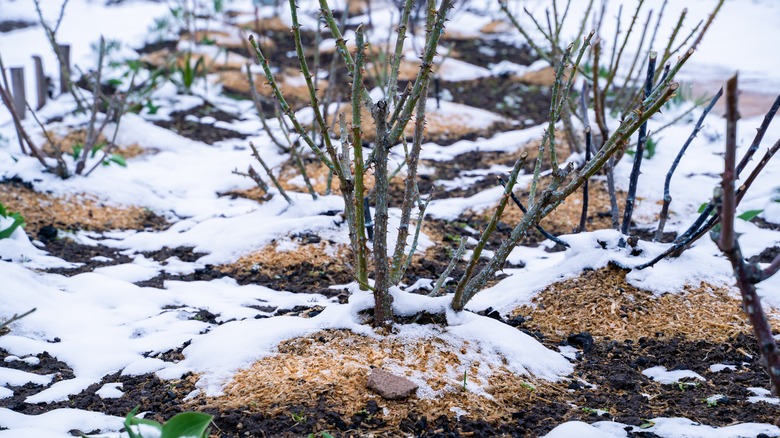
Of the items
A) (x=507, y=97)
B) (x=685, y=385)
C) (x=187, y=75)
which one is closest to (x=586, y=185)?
(x=685, y=385)

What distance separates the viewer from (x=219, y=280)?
330 cm

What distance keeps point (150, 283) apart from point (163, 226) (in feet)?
3.80

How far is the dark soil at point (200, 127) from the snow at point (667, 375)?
4798mm

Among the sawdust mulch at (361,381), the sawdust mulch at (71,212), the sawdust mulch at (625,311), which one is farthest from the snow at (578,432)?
the sawdust mulch at (71,212)

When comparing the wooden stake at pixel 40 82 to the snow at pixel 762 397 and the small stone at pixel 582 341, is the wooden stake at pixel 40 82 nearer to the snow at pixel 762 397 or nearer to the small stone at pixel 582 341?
the small stone at pixel 582 341

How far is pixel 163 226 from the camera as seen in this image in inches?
170

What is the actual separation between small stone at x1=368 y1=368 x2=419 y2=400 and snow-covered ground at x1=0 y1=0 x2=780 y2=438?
28cm

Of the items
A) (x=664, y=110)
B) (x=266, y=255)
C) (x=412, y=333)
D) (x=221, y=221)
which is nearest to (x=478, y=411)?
(x=412, y=333)

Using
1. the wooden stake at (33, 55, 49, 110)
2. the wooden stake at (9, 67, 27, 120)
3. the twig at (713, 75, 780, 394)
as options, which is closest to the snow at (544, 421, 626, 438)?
the twig at (713, 75, 780, 394)

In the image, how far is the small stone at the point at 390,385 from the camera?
Result: 1912mm

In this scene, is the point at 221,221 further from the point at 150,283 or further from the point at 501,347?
the point at 501,347

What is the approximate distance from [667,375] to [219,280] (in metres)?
2.08

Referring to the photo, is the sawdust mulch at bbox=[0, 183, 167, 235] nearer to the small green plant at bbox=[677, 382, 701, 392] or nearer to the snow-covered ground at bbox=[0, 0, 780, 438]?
the snow-covered ground at bbox=[0, 0, 780, 438]

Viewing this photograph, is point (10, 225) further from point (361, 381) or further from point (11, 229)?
point (361, 381)
